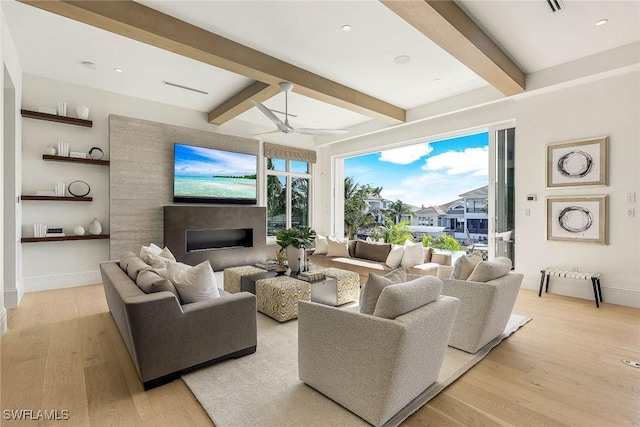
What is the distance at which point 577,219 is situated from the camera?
13.7 ft

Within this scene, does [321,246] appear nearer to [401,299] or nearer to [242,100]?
[242,100]

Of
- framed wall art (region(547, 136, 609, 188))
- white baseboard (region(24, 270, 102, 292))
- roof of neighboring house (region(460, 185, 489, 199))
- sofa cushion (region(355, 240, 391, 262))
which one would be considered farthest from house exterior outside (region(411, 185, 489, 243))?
white baseboard (region(24, 270, 102, 292))

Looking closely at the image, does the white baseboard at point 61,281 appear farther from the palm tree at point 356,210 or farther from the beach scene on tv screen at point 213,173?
the palm tree at point 356,210

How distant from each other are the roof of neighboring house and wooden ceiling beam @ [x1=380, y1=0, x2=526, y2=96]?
2948 millimetres

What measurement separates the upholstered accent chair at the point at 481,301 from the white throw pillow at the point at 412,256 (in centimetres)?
178

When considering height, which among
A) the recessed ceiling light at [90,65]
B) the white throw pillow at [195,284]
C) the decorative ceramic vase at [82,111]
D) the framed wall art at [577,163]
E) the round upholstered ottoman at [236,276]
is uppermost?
the recessed ceiling light at [90,65]

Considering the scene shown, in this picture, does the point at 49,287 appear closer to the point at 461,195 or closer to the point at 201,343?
the point at 201,343

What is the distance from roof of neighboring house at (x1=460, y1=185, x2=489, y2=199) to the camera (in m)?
6.74

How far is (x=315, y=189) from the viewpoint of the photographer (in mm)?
8031

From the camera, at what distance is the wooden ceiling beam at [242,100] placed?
4465 mm

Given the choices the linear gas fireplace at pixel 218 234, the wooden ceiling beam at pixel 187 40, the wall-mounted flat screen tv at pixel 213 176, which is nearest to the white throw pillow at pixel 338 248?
the linear gas fireplace at pixel 218 234

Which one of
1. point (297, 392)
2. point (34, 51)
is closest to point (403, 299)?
point (297, 392)

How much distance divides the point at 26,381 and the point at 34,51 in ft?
12.6

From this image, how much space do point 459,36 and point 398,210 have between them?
5684 millimetres
